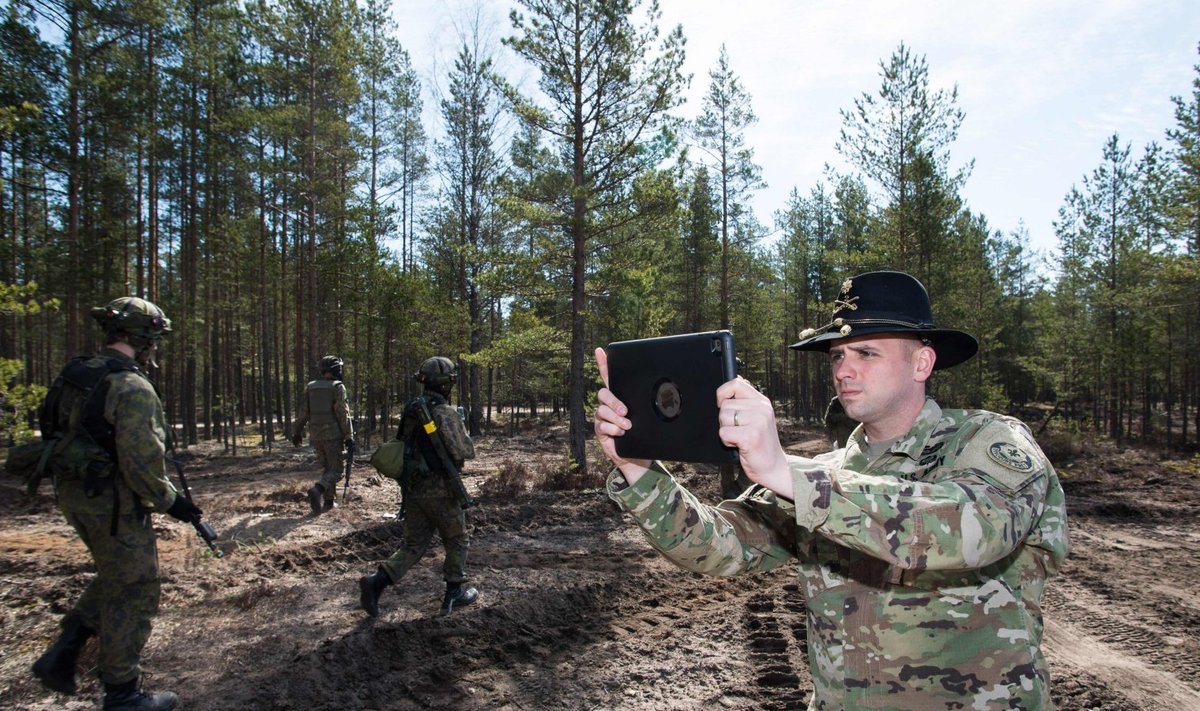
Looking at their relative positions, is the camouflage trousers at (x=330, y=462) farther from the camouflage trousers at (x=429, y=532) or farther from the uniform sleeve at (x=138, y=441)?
the uniform sleeve at (x=138, y=441)

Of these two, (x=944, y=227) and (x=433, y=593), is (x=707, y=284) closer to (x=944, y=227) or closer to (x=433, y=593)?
(x=944, y=227)

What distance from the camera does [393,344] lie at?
19562 mm

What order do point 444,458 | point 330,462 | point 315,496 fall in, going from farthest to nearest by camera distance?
1. point 330,462
2. point 315,496
3. point 444,458

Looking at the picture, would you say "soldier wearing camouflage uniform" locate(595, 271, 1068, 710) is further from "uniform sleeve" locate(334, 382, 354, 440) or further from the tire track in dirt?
"uniform sleeve" locate(334, 382, 354, 440)

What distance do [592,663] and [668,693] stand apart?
2.29 feet

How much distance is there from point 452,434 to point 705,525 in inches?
165

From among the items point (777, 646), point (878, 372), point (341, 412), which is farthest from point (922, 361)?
point (341, 412)

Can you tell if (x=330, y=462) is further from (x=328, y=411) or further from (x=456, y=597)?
(x=456, y=597)

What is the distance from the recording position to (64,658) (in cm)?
398

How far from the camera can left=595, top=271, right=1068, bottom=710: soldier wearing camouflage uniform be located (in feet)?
4.28

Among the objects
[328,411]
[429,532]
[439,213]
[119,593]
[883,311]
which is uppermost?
[439,213]

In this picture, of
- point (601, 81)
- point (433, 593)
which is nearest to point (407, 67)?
point (601, 81)

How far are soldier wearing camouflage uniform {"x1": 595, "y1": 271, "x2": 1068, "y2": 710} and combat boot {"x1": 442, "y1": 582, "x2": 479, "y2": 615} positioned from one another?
14.0 ft

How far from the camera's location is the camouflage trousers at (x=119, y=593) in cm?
381
